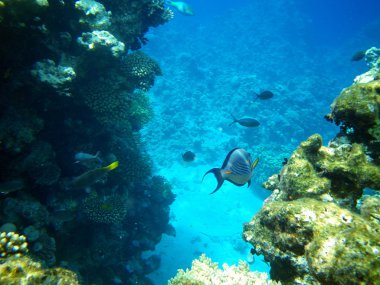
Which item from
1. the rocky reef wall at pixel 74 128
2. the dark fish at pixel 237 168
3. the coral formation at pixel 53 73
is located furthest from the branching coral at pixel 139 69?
the dark fish at pixel 237 168

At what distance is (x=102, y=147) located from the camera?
663cm

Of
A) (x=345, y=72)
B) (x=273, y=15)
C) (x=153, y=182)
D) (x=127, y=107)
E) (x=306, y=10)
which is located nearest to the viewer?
(x=127, y=107)

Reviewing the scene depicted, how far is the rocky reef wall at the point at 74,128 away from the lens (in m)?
4.45

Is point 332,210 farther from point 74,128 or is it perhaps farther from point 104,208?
point 74,128

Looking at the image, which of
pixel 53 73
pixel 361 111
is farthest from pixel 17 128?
pixel 361 111

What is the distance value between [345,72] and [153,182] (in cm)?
4075

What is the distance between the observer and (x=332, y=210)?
2.54m

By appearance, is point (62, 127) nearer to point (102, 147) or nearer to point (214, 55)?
point (102, 147)

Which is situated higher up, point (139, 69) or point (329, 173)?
point (139, 69)

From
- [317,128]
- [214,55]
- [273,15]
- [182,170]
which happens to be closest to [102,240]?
[182,170]

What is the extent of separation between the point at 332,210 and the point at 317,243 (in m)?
0.45

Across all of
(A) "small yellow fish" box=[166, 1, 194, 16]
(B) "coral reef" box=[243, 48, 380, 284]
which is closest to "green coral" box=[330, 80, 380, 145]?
(B) "coral reef" box=[243, 48, 380, 284]

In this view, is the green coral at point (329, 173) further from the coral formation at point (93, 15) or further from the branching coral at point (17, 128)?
the coral formation at point (93, 15)

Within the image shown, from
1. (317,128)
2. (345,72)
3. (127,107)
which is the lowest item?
(127,107)
